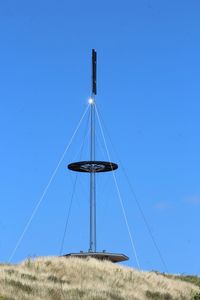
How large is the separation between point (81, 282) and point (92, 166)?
12.6 metres

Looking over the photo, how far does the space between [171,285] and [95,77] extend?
16.9 metres

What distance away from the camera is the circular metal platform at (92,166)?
4847cm

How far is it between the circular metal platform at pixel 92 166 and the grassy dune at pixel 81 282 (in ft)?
24.1

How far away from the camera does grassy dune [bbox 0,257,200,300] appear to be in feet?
105

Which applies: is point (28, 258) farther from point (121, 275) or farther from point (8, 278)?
point (8, 278)

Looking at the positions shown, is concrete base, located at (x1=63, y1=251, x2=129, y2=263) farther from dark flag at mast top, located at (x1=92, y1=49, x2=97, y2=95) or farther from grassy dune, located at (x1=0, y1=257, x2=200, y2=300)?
dark flag at mast top, located at (x1=92, y1=49, x2=97, y2=95)

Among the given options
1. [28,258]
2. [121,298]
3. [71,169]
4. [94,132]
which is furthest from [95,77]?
[121,298]

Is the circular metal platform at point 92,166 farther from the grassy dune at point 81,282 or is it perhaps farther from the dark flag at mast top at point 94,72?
the grassy dune at point 81,282

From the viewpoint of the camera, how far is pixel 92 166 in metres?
48.8

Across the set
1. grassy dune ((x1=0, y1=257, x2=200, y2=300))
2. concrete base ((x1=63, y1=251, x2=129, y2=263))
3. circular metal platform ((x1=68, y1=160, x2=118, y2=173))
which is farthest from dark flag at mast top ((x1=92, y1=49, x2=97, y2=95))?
grassy dune ((x1=0, y1=257, x2=200, y2=300))

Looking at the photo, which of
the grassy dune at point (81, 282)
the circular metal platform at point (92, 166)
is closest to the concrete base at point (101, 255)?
the grassy dune at point (81, 282)

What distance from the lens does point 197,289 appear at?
48.1m

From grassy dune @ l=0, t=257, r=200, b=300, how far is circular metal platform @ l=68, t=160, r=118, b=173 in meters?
7.34

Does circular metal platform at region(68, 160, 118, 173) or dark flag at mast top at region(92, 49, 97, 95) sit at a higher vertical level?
dark flag at mast top at region(92, 49, 97, 95)
